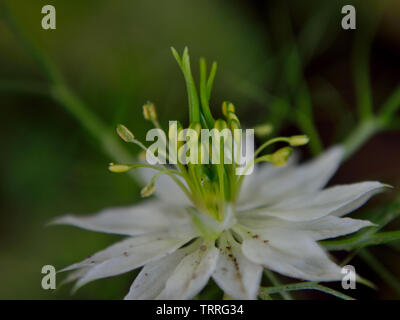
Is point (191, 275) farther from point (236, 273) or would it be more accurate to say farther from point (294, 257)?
point (294, 257)

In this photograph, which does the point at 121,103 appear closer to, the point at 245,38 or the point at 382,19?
the point at 245,38

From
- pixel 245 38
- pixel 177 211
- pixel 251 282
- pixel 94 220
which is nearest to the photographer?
pixel 251 282

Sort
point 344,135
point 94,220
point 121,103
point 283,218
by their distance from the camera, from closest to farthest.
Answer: point 283,218 < point 94,220 < point 121,103 < point 344,135

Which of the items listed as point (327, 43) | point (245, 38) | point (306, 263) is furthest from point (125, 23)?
point (306, 263)

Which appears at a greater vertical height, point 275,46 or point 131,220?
point 275,46

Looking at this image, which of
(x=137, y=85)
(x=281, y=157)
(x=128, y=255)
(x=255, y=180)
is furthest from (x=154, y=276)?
(x=137, y=85)
